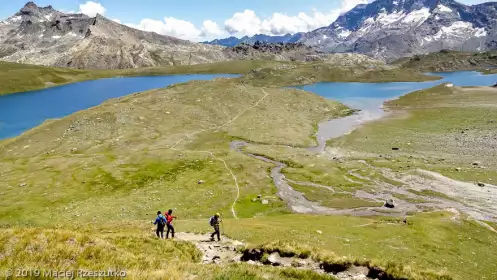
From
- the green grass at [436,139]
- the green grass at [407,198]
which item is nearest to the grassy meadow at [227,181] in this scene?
the green grass at [407,198]

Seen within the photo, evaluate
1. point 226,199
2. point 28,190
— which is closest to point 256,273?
point 226,199

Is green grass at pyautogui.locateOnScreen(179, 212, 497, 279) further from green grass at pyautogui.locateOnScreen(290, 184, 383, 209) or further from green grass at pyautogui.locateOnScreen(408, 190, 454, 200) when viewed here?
green grass at pyautogui.locateOnScreen(408, 190, 454, 200)

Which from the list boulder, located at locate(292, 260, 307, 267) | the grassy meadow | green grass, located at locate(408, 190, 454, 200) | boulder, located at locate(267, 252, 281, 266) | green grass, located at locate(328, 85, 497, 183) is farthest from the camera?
green grass, located at locate(328, 85, 497, 183)

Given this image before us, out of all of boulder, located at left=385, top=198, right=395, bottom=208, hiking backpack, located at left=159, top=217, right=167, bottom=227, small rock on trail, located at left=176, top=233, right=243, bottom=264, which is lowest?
boulder, located at left=385, top=198, right=395, bottom=208

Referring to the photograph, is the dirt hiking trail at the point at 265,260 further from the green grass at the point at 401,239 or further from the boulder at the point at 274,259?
the green grass at the point at 401,239

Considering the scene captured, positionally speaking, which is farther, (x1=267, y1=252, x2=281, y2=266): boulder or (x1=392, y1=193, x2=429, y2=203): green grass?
(x1=392, y1=193, x2=429, y2=203): green grass

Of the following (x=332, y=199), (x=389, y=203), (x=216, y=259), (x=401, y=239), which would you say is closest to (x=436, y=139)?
(x=389, y=203)

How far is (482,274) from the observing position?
117ft

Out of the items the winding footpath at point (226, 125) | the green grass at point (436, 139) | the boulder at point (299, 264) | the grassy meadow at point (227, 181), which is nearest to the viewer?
the grassy meadow at point (227, 181)

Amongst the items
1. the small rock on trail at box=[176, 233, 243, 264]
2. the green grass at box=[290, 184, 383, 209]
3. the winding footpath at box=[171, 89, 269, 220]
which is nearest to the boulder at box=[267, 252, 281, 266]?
the small rock on trail at box=[176, 233, 243, 264]

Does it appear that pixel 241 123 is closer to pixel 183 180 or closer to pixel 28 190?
pixel 183 180

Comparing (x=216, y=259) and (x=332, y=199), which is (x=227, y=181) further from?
(x=216, y=259)

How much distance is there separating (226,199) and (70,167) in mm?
45661

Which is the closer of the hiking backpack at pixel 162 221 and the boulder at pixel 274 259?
the boulder at pixel 274 259
